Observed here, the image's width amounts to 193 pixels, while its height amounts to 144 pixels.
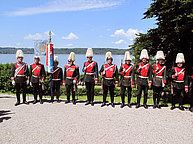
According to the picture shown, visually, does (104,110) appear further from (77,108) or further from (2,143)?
(2,143)

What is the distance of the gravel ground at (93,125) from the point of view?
5.55m

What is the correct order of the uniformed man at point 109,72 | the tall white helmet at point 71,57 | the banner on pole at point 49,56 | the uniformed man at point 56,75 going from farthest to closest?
1. the uniformed man at point 56,75
2. the banner on pole at point 49,56
3. the tall white helmet at point 71,57
4. the uniformed man at point 109,72

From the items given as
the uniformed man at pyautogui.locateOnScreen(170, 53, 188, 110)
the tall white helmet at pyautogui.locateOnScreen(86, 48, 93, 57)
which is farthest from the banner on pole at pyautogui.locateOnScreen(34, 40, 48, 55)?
the uniformed man at pyautogui.locateOnScreen(170, 53, 188, 110)

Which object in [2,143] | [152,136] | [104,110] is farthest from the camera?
[104,110]

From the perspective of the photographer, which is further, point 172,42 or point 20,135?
point 172,42

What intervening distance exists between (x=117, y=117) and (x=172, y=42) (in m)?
5.82

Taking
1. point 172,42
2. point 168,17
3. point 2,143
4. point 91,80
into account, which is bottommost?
point 2,143

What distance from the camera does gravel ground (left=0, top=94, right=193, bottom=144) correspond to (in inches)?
219

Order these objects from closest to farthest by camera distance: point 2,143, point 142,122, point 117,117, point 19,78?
1. point 2,143
2. point 142,122
3. point 117,117
4. point 19,78

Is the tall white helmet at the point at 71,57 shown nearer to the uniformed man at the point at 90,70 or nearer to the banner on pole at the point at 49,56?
the uniformed man at the point at 90,70

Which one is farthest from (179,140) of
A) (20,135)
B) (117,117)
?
(20,135)

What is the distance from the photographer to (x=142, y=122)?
6.87 metres

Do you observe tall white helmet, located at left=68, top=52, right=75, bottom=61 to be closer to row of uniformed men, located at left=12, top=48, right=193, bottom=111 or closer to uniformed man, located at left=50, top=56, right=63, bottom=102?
row of uniformed men, located at left=12, top=48, right=193, bottom=111

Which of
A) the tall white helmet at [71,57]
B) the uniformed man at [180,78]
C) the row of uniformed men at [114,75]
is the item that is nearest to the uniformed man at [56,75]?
the row of uniformed men at [114,75]
